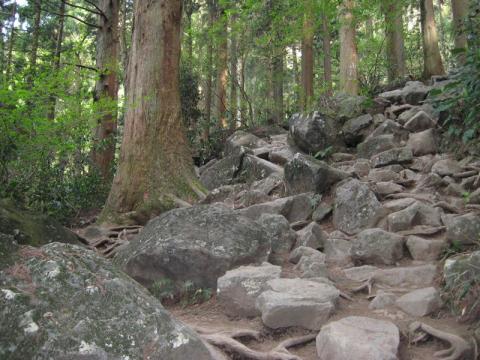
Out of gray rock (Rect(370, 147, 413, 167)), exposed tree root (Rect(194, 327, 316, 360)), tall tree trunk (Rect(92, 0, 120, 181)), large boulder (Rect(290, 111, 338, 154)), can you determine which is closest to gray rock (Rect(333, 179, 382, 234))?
gray rock (Rect(370, 147, 413, 167))

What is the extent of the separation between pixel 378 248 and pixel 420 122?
4218 millimetres

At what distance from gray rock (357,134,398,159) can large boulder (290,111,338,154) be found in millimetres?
665

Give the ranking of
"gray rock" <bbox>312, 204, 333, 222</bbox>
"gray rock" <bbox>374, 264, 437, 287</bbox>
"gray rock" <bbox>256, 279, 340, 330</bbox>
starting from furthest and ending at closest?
"gray rock" <bbox>312, 204, 333, 222</bbox> < "gray rock" <bbox>374, 264, 437, 287</bbox> < "gray rock" <bbox>256, 279, 340, 330</bbox>

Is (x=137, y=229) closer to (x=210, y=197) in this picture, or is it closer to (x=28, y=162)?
(x=210, y=197)

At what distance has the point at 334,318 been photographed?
3.83 metres

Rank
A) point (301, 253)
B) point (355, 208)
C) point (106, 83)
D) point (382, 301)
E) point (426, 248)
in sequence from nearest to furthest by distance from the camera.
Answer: point (382, 301), point (426, 248), point (301, 253), point (355, 208), point (106, 83)

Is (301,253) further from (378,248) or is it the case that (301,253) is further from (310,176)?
(310,176)

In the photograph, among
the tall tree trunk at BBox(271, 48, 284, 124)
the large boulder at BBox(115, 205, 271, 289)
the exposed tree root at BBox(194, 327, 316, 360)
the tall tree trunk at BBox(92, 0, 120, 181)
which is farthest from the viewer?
the tall tree trunk at BBox(271, 48, 284, 124)

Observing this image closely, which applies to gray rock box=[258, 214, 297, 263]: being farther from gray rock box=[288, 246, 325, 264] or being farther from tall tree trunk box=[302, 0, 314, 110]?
tall tree trunk box=[302, 0, 314, 110]

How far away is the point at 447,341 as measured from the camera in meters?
3.30

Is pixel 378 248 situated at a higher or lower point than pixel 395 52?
lower

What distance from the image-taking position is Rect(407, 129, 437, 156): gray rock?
767cm

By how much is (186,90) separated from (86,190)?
5421mm

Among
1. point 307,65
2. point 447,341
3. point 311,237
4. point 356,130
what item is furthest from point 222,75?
point 447,341
